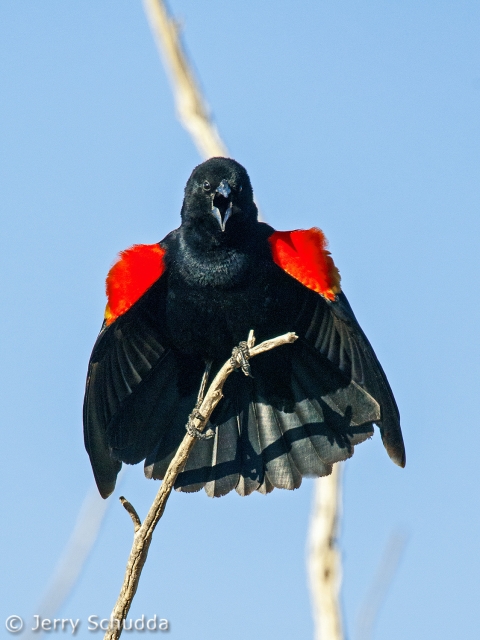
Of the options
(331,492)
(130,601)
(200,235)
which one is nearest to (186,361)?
(200,235)

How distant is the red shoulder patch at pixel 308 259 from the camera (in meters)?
5.00

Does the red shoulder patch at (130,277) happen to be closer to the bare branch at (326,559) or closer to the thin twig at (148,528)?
the thin twig at (148,528)

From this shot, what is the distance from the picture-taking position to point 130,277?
5113 mm

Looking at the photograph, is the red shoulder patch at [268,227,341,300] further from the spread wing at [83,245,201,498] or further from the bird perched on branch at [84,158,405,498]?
the spread wing at [83,245,201,498]

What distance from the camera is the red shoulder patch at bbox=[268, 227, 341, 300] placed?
5000mm

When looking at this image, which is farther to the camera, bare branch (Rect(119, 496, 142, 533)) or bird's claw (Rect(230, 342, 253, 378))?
bird's claw (Rect(230, 342, 253, 378))

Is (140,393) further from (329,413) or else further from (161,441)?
(329,413)

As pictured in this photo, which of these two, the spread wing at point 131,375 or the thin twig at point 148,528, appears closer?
the thin twig at point 148,528

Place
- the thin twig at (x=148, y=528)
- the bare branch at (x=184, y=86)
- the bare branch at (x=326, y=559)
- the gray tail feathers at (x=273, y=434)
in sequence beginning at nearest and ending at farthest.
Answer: the thin twig at (x=148, y=528), the gray tail feathers at (x=273, y=434), the bare branch at (x=326, y=559), the bare branch at (x=184, y=86)

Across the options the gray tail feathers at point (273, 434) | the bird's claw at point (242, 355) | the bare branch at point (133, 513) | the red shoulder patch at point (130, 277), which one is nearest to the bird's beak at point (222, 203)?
the red shoulder patch at point (130, 277)

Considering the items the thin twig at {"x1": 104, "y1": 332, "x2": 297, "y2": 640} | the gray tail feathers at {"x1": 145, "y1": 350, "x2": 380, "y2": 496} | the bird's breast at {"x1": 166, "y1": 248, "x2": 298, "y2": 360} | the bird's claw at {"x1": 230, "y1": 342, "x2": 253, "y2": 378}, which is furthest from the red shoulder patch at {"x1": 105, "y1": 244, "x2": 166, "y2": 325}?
the thin twig at {"x1": 104, "y1": 332, "x2": 297, "y2": 640}

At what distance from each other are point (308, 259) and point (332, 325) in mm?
465

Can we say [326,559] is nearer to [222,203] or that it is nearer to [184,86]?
[222,203]

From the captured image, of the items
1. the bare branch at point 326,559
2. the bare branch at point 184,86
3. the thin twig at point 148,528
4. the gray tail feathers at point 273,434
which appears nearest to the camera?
the thin twig at point 148,528
